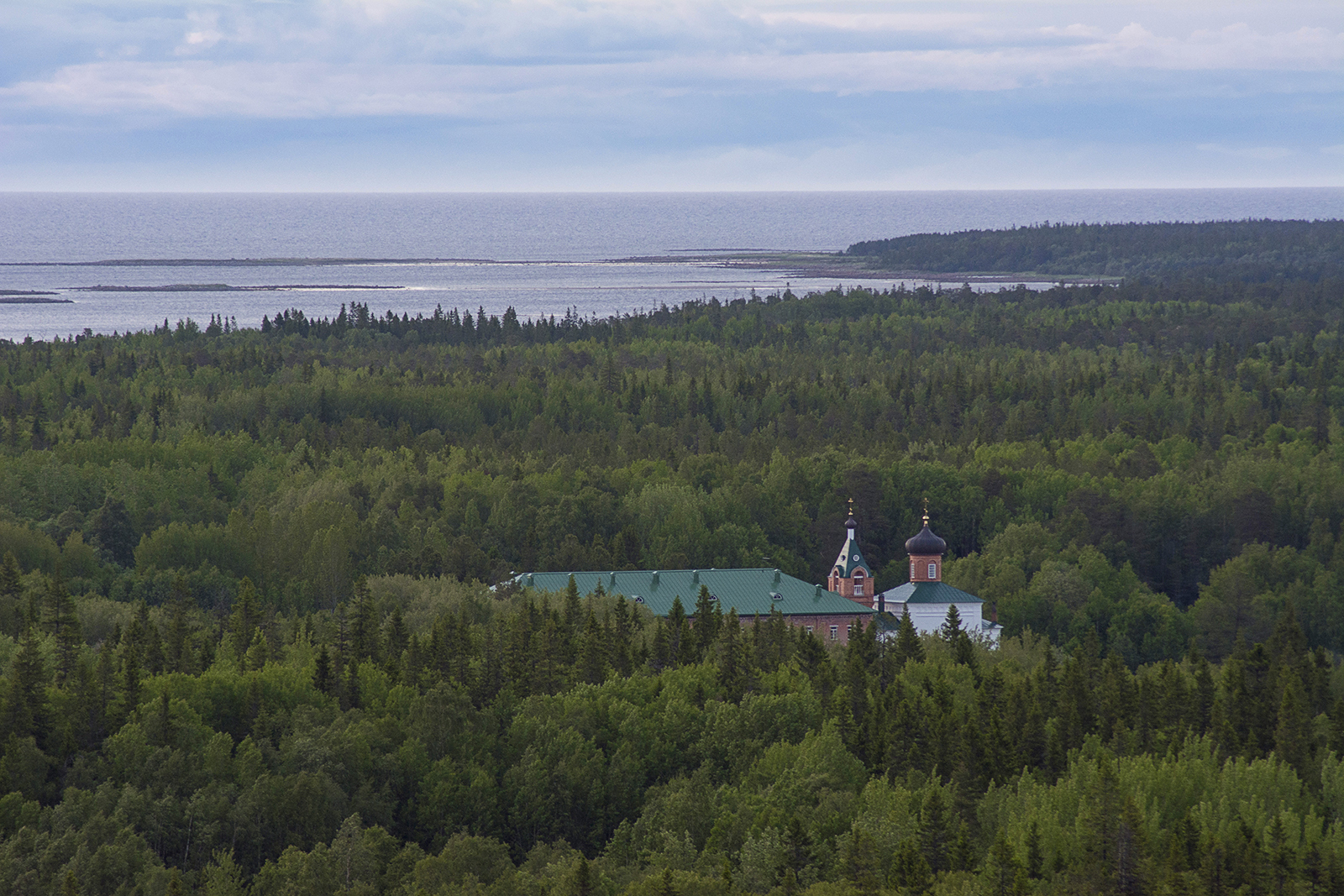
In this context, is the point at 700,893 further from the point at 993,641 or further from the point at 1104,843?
the point at 993,641

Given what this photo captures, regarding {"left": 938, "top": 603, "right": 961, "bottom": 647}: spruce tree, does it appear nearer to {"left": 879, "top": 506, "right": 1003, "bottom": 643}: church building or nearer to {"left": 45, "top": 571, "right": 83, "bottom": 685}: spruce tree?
{"left": 879, "top": 506, "right": 1003, "bottom": 643}: church building

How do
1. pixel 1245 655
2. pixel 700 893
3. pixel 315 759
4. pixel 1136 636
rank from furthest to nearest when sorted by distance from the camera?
pixel 1136 636 < pixel 1245 655 < pixel 315 759 < pixel 700 893

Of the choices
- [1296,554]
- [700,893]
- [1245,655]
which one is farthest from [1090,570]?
[700,893]

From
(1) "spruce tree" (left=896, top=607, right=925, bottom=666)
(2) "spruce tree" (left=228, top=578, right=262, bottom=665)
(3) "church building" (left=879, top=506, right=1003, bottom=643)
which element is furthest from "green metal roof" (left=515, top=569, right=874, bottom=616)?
(2) "spruce tree" (left=228, top=578, right=262, bottom=665)

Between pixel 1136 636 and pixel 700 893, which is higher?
pixel 700 893

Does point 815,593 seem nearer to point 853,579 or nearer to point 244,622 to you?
point 853,579

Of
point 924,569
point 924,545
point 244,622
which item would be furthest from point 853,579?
point 244,622

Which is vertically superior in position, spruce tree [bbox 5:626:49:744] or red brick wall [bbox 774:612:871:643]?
spruce tree [bbox 5:626:49:744]
